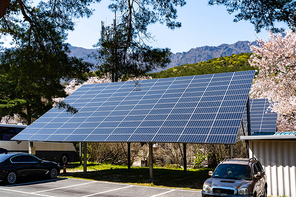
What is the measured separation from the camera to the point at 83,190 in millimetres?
14844

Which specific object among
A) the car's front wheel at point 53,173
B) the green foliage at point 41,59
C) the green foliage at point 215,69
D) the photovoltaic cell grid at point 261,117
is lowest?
the car's front wheel at point 53,173

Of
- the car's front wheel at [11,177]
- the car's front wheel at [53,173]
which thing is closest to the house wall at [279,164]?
the car's front wheel at [53,173]

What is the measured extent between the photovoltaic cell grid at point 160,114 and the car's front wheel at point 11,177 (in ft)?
9.60

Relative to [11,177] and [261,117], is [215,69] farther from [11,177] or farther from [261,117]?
[11,177]

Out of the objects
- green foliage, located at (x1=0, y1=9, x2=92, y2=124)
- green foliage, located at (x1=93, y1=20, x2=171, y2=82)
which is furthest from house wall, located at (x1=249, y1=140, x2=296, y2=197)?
green foliage, located at (x1=0, y1=9, x2=92, y2=124)

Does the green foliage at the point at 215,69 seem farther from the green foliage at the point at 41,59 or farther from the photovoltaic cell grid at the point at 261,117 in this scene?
the green foliage at the point at 41,59

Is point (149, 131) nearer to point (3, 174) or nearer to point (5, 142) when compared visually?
point (3, 174)

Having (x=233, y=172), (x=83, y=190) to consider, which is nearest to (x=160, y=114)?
(x=83, y=190)

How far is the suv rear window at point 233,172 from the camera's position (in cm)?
1116

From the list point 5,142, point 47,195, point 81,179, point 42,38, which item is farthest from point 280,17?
point 5,142

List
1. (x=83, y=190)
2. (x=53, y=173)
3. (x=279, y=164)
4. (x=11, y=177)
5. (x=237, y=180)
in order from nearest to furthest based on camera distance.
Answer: (x=237, y=180) < (x=279, y=164) < (x=83, y=190) < (x=11, y=177) < (x=53, y=173)

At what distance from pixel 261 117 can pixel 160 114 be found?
8448 mm

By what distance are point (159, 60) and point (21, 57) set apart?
5.05 metres

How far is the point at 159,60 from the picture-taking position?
36.7ft
